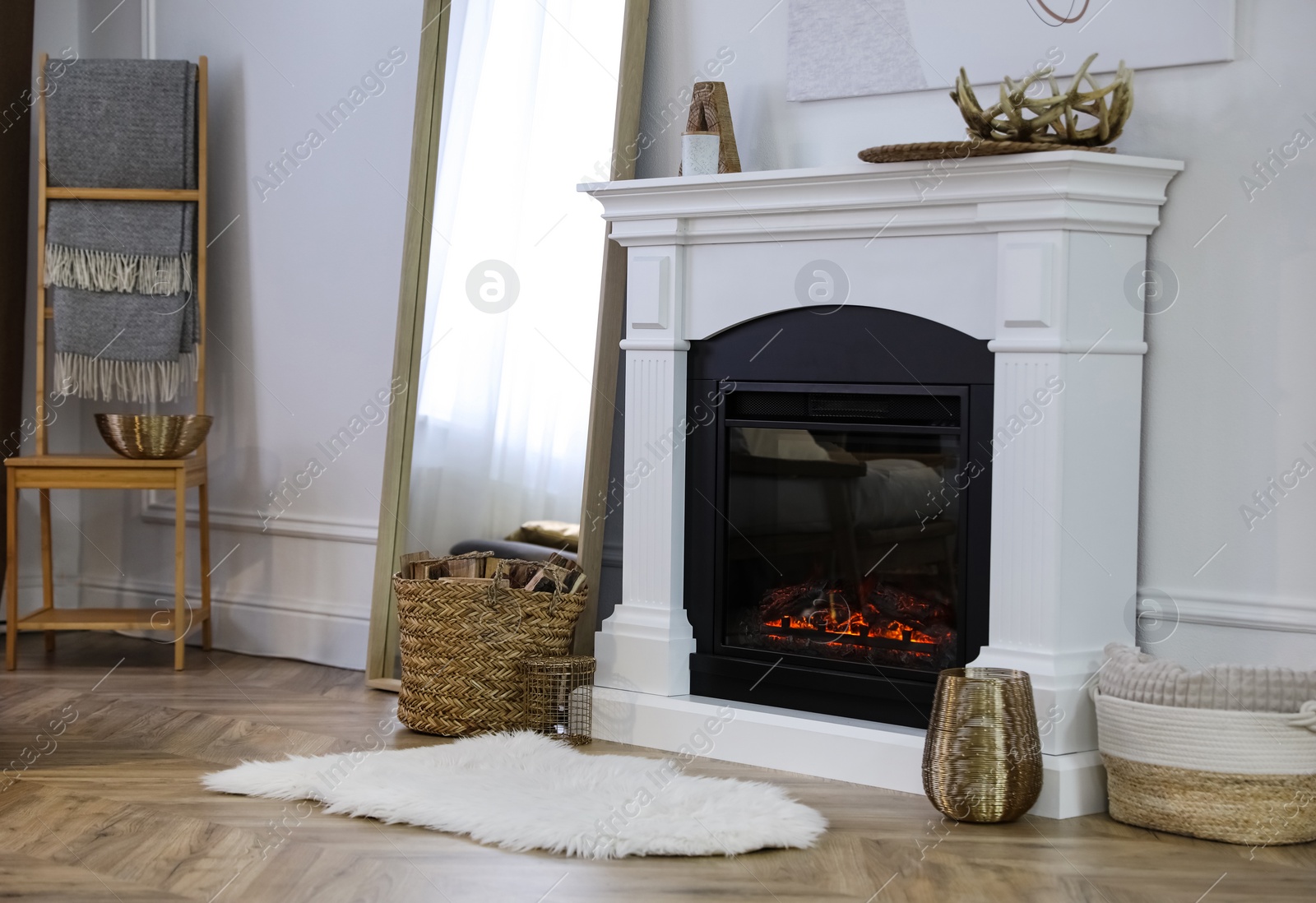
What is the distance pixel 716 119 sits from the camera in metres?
3.38

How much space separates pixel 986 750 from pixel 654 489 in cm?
108

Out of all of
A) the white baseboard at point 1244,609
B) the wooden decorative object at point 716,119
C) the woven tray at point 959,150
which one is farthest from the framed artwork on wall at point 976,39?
the white baseboard at point 1244,609

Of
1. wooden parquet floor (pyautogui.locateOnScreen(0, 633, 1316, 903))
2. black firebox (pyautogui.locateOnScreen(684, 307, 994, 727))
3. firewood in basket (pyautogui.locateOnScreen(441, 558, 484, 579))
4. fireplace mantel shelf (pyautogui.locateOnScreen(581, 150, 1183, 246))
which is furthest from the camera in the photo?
firewood in basket (pyautogui.locateOnScreen(441, 558, 484, 579))

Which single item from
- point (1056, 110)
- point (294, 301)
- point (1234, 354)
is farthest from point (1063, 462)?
point (294, 301)

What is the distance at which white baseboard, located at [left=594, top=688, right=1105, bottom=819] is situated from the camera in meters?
2.80

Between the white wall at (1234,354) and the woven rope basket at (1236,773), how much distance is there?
31 centimetres

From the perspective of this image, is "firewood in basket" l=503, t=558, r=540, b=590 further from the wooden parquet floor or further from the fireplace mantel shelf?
the fireplace mantel shelf

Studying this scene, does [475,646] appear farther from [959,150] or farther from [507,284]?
[959,150]

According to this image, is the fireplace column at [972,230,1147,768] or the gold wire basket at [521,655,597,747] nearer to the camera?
the fireplace column at [972,230,1147,768]

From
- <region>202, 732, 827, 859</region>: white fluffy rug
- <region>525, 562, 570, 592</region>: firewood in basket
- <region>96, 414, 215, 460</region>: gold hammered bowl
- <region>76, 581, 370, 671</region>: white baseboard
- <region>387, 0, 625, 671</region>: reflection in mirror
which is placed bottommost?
<region>202, 732, 827, 859</region>: white fluffy rug

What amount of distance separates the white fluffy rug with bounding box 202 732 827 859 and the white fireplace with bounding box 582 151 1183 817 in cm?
30

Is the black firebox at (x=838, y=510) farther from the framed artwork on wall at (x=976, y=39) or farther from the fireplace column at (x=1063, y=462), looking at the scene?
the framed artwork on wall at (x=976, y=39)

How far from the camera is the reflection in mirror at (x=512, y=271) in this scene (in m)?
3.71

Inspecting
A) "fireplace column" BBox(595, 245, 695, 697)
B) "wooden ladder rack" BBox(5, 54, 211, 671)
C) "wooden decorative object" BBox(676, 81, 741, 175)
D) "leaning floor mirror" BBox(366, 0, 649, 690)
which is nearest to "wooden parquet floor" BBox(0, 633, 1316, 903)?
"fireplace column" BBox(595, 245, 695, 697)
